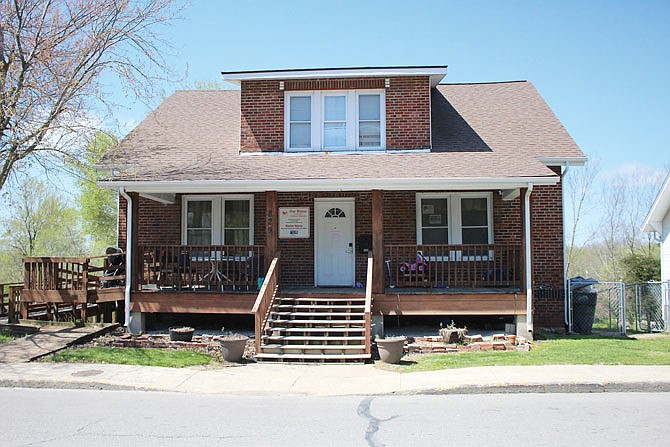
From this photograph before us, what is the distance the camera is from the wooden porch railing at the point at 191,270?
14219 millimetres

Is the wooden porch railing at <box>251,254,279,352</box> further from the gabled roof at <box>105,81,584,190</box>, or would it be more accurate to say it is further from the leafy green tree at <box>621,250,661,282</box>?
the leafy green tree at <box>621,250,661,282</box>

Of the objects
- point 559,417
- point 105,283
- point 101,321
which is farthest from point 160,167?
point 559,417

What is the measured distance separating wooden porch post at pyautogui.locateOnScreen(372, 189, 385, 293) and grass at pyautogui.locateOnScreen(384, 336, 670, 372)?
2.26m

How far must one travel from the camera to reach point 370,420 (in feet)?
23.9

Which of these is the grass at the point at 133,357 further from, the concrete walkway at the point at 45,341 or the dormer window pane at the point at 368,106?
the dormer window pane at the point at 368,106

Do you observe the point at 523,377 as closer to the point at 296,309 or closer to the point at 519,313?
the point at 519,313

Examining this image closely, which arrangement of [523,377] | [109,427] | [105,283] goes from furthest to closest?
1. [105,283]
2. [523,377]
3. [109,427]

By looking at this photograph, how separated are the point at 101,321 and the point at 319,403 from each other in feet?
28.9

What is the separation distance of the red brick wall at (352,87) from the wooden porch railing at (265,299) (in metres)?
3.76

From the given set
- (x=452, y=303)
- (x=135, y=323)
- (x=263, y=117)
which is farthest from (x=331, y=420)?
(x=263, y=117)

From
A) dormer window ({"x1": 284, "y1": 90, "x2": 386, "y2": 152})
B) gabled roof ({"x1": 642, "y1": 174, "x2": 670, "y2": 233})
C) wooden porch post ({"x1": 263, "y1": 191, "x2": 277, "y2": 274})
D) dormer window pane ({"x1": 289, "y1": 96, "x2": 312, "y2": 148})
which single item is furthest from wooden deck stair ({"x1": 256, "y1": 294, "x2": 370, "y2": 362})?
gabled roof ({"x1": 642, "y1": 174, "x2": 670, "y2": 233})

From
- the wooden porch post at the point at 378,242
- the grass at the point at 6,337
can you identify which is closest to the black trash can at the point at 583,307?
the wooden porch post at the point at 378,242

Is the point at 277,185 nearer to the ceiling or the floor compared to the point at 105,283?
nearer to the ceiling

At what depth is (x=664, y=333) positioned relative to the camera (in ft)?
52.5
